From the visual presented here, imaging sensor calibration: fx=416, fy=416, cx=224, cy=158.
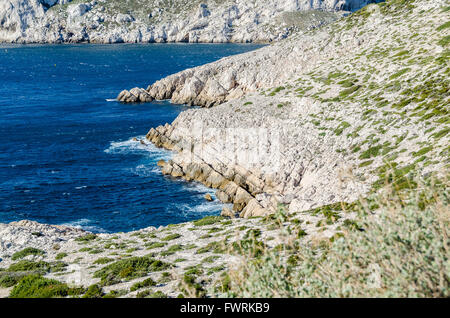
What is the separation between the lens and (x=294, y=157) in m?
46.8

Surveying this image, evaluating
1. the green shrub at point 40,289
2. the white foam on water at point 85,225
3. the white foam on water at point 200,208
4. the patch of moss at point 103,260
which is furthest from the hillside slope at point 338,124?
the green shrub at point 40,289

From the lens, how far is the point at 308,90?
6009 centimetres

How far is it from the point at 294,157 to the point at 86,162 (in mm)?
35224

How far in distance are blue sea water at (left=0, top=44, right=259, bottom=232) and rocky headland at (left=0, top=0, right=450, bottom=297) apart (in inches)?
203

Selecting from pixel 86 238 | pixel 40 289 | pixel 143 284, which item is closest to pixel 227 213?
pixel 86 238

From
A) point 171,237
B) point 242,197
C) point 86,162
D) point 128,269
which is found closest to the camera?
point 128,269

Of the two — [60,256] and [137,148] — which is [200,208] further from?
[137,148]

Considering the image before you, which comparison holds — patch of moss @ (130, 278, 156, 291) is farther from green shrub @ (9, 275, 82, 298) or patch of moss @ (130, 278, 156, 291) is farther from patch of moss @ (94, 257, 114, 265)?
patch of moss @ (94, 257, 114, 265)

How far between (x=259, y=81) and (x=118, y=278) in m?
69.0

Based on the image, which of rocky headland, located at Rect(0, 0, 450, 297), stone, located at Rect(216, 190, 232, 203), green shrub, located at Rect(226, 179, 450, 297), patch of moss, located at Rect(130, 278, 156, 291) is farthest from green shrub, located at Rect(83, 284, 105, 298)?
stone, located at Rect(216, 190, 232, 203)

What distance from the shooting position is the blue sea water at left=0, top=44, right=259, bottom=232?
48.8 meters

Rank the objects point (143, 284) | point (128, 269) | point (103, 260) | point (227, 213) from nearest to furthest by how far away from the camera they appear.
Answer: point (143, 284) → point (128, 269) → point (103, 260) → point (227, 213)

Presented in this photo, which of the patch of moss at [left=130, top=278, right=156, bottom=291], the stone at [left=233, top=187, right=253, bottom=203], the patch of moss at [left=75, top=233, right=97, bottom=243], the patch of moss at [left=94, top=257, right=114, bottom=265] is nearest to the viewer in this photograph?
the patch of moss at [left=130, top=278, right=156, bottom=291]
